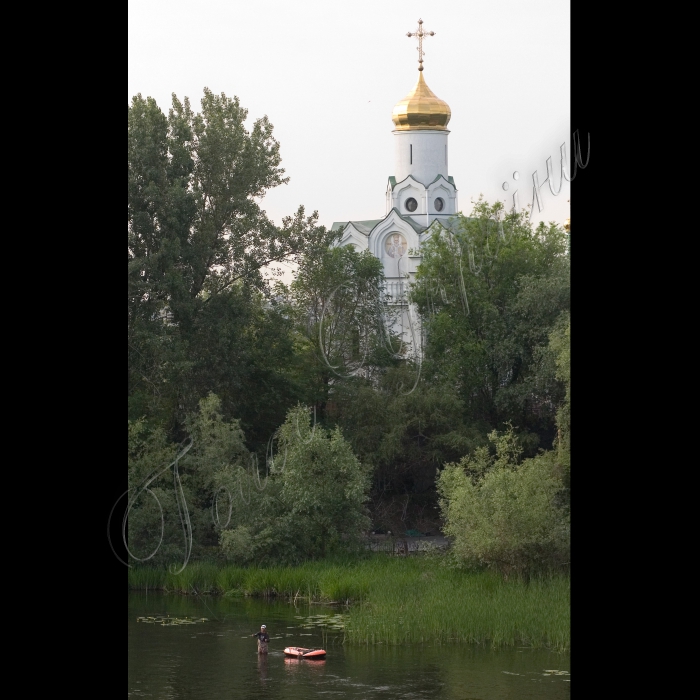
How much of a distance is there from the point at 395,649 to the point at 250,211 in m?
11.4

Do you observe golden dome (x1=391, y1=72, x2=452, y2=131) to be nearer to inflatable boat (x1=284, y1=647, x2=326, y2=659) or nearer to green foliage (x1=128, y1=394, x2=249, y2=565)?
green foliage (x1=128, y1=394, x2=249, y2=565)

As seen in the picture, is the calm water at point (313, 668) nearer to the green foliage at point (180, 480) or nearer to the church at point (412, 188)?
the green foliage at point (180, 480)

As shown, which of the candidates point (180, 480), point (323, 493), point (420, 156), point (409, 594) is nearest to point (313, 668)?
point (409, 594)

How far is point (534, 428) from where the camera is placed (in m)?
21.8

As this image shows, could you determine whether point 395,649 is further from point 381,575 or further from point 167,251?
point 167,251

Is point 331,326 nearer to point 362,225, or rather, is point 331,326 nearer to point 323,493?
point 323,493

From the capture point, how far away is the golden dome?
3212cm

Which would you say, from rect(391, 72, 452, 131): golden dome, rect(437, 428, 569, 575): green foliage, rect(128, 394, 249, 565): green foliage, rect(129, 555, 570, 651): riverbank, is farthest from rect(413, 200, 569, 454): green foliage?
rect(391, 72, 452, 131): golden dome

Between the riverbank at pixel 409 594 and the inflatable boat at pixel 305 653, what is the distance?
2.92ft
